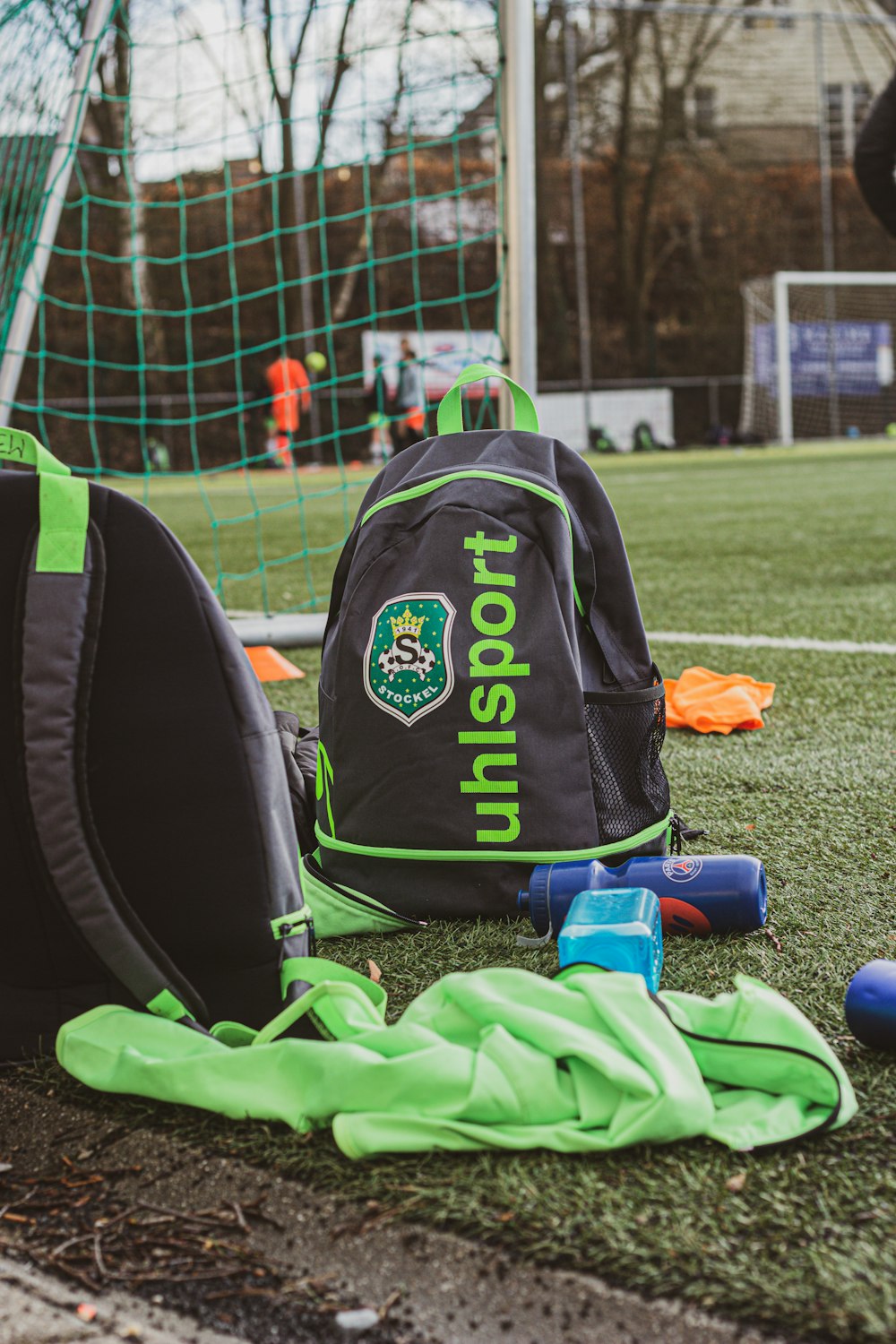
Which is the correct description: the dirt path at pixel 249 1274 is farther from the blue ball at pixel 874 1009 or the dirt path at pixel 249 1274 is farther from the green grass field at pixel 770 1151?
the blue ball at pixel 874 1009

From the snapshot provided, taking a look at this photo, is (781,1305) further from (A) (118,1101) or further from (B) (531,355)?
(B) (531,355)

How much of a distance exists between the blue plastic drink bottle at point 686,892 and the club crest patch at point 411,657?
26 cm

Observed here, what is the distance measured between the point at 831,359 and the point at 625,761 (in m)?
20.2

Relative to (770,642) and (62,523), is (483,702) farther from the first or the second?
(770,642)

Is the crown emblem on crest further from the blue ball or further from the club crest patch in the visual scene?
the blue ball

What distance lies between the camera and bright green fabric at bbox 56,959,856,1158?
1.10 meters

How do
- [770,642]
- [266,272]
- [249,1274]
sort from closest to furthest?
1. [249,1274]
2. [770,642]
3. [266,272]

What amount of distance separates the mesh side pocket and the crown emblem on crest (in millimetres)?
234

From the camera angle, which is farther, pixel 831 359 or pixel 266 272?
pixel 831 359

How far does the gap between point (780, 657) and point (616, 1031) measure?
234cm

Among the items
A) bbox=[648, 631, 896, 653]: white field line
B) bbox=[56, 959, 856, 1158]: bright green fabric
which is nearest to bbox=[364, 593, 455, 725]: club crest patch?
bbox=[56, 959, 856, 1158]: bright green fabric

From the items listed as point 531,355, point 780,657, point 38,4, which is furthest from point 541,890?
point 38,4

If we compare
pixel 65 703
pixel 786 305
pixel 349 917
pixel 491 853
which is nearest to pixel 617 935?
pixel 491 853

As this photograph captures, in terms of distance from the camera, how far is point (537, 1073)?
112cm
